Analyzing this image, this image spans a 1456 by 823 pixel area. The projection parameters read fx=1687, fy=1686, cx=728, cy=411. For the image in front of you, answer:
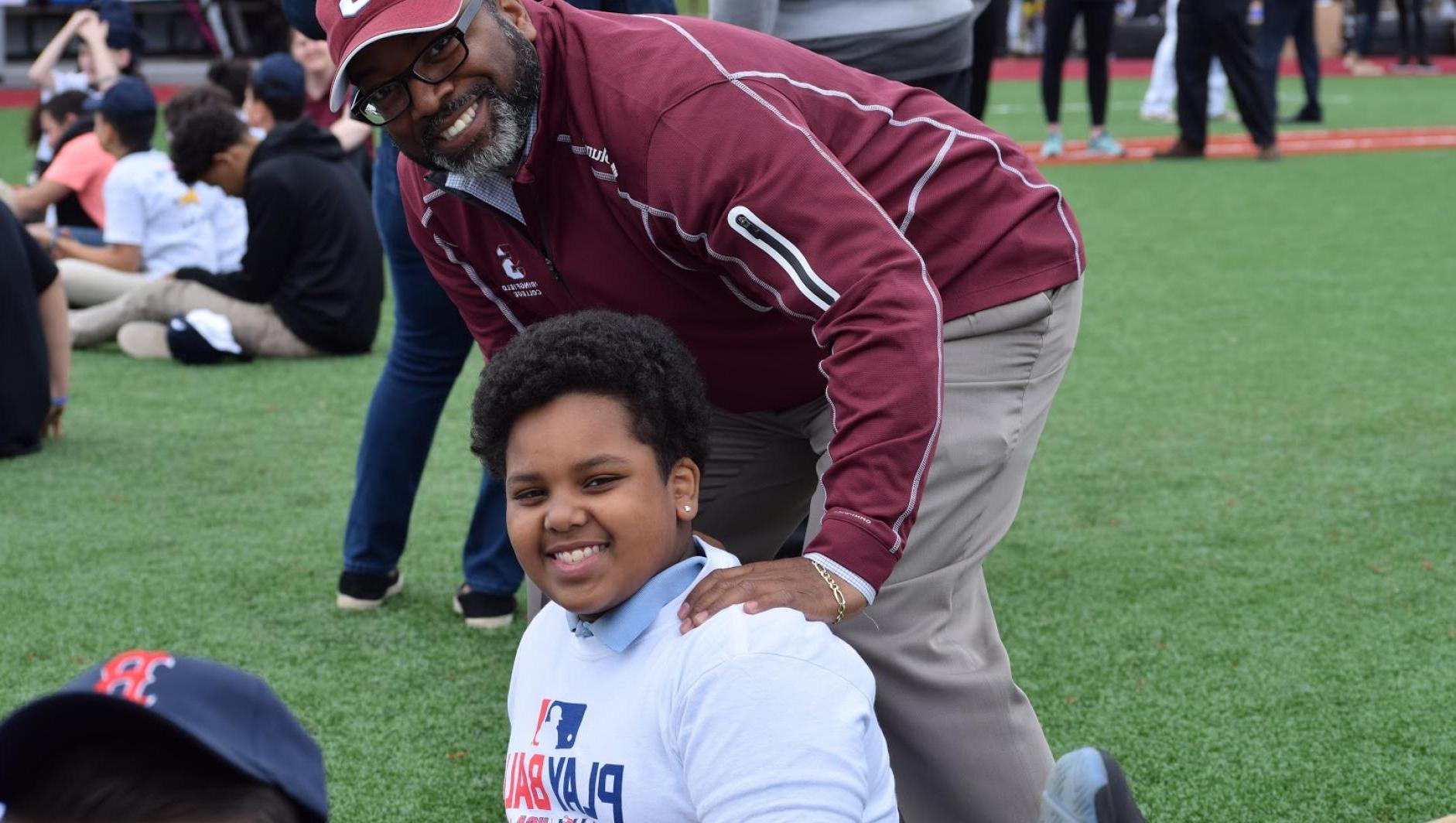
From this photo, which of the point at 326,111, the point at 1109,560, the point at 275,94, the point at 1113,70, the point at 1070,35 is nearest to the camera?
the point at 1109,560

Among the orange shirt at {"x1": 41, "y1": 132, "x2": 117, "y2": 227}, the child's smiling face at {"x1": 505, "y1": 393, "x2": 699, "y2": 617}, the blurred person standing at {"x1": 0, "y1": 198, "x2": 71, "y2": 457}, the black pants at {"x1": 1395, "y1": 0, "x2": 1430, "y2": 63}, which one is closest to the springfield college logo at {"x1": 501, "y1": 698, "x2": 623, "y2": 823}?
the child's smiling face at {"x1": 505, "y1": 393, "x2": 699, "y2": 617}

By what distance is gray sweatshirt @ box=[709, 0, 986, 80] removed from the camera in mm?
3715

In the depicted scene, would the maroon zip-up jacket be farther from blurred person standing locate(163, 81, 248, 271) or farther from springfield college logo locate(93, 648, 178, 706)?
blurred person standing locate(163, 81, 248, 271)

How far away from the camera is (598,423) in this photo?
1.99 meters

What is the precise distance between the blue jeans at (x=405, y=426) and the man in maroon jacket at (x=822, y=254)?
93cm

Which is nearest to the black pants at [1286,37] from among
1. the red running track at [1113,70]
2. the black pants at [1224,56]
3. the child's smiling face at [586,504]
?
the black pants at [1224,56]

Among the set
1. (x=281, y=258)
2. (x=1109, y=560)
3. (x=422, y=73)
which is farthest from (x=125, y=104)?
(x=422, y=73)

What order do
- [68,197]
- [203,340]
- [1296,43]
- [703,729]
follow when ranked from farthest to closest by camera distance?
[1296,43] → [68,197] → [203,340] → [703,729]

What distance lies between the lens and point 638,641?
1.96 meters

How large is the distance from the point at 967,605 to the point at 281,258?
449 cm

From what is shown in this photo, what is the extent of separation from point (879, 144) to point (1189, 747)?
4.25 feet

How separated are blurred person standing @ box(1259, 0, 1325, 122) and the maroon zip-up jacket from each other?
11.7 m

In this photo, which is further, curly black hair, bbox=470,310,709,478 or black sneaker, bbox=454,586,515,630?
black sneaker, bbox=454,586,515,630

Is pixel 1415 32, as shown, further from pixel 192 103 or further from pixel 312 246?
pixel 192 103
